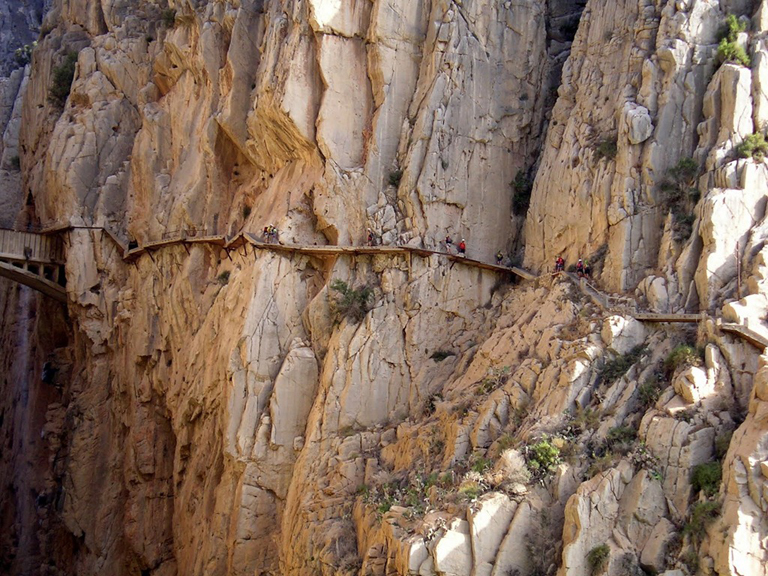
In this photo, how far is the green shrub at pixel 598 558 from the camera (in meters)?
17.5

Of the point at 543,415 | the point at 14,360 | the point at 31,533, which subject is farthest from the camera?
the point at 14,360

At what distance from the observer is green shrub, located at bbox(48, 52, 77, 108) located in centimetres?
4191

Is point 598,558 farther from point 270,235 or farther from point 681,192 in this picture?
point 270,235

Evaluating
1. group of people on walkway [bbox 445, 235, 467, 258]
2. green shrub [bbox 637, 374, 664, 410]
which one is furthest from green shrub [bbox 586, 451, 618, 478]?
group of people on walkway [bbox 445, 235, 467, 258]

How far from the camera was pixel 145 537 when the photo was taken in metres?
32.9

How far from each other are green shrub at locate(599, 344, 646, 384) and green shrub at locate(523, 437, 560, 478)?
2.43m

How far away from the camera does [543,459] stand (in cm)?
1958

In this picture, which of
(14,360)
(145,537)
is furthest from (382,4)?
(14,360)

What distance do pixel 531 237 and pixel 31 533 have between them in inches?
1035

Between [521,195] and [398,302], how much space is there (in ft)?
19.2

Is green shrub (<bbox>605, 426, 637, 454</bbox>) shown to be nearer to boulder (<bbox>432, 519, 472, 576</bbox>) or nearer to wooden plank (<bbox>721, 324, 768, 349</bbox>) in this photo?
wooden plank (<bbox>721, 324, 768, 349</bbox>)

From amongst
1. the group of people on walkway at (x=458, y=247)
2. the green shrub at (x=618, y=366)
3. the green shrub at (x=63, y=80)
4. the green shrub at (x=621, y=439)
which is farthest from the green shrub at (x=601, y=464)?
the green shrub at (x=63, y=80)

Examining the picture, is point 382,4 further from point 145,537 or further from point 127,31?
point 145,537

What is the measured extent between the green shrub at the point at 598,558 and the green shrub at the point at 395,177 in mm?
14882
